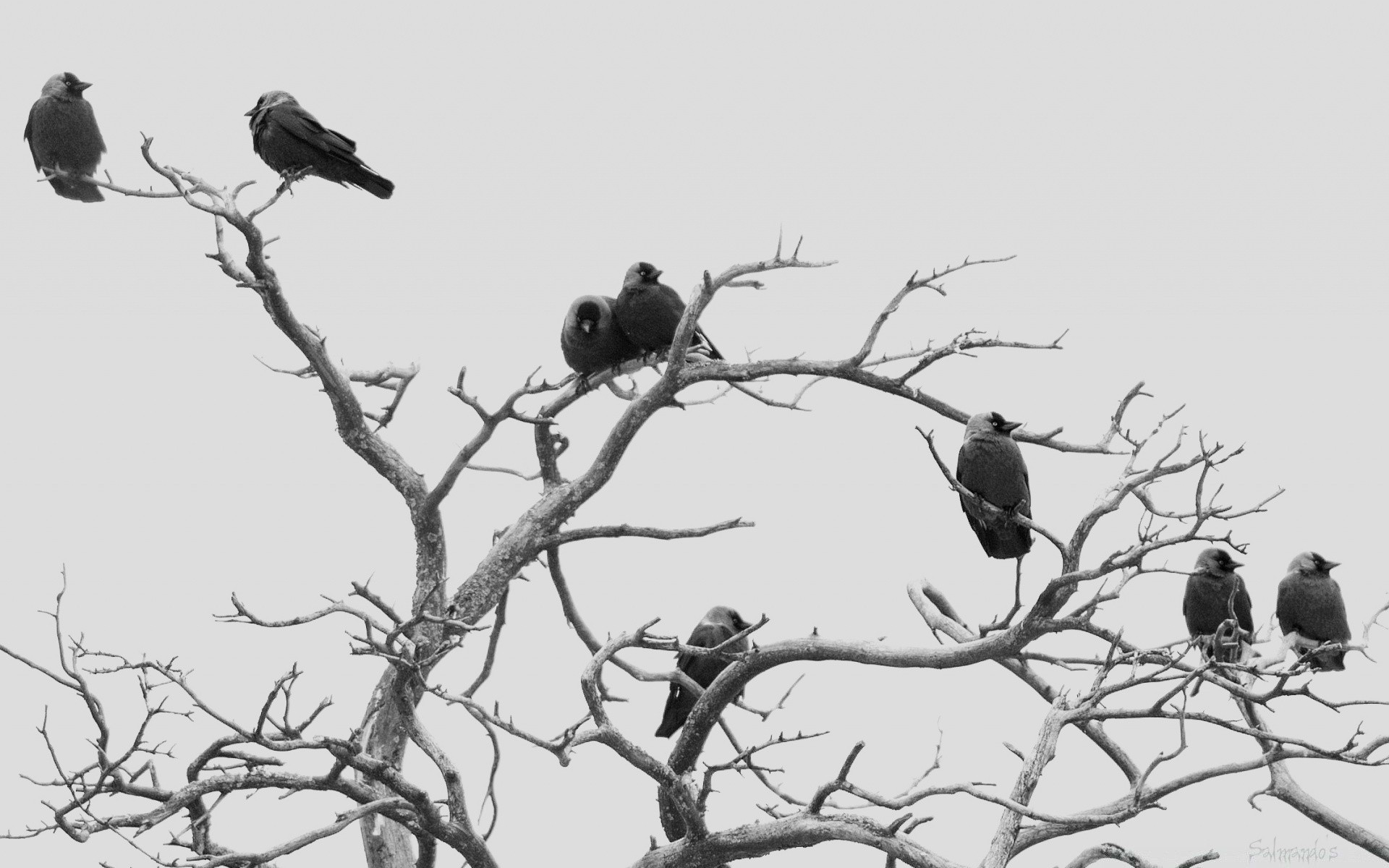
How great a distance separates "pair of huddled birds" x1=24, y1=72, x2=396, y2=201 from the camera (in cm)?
748

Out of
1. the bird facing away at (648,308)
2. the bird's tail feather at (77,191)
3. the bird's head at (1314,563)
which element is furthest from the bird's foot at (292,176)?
the bird's head at (1314,563)

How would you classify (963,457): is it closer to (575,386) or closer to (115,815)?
(575,386)

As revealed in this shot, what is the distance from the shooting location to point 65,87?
322 inches

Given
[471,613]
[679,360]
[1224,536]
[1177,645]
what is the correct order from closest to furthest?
1. [1224,536]
2. [1177,645]
3. [679,360]
4. [471,613]

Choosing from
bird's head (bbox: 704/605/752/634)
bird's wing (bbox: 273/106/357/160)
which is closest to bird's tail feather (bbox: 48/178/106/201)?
bird's wing (bbox: 273/106/357/160)

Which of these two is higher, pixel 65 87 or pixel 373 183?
pixel 65 87

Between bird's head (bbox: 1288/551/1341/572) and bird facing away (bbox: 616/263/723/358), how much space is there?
3.44m

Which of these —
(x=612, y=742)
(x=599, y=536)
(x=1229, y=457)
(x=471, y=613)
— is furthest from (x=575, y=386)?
(x=1229, y=457)

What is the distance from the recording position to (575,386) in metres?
8.15

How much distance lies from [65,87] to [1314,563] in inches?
293

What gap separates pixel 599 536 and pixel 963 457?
7.79 ft

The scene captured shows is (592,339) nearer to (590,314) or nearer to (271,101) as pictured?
(590,314)

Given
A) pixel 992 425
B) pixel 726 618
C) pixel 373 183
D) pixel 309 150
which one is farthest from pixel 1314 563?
pixel 309 150

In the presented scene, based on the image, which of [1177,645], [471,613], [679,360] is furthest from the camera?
[471,613]
